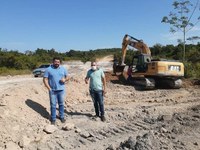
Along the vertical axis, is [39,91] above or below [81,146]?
above

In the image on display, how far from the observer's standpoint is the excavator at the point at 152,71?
15141 millimetres

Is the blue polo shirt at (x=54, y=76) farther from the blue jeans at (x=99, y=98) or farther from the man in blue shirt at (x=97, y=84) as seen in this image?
the blue jeans at (x=99, y=98)

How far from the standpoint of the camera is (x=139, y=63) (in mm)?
16594

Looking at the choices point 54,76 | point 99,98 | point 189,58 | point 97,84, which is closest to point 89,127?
point 99,98

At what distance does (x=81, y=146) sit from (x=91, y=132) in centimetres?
88

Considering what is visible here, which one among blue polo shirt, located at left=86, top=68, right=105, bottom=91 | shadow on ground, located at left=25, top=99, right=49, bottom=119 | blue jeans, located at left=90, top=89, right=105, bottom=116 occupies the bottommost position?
shadow on ground, located at left=25, top=99, right=49, bottom=119

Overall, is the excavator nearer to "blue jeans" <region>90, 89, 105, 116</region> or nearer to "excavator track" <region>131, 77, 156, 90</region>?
"excavator track" <region>131, 77, 156, 90</region>

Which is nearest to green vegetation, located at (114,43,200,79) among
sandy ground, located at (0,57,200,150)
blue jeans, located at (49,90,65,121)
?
sandy ground, located at (0,57,200,150)

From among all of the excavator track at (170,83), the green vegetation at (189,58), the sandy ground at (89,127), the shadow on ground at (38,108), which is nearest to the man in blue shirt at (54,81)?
the sandy ground at (89,127)

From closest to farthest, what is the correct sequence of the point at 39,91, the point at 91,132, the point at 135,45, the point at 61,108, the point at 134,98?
the point at 91,132 → the point at 61,108 → the point at 39,91 → the point at 134,98 → the point at 135,45

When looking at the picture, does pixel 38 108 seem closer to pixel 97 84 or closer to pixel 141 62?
pixel 97 84

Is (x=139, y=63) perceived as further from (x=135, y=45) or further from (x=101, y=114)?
(x=101, y=114)

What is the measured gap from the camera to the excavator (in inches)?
596

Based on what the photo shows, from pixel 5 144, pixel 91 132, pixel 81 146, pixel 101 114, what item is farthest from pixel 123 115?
pixel 5 144
